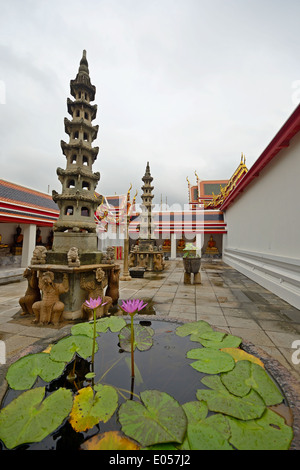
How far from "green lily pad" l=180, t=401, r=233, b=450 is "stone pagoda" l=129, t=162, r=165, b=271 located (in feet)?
32.4

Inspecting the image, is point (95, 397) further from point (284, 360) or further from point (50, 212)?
point (50, 212)

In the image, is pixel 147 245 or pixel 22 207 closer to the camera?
pixel 22 207

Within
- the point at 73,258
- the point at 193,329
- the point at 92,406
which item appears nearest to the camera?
the point at 92,406

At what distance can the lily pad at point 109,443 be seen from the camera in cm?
97

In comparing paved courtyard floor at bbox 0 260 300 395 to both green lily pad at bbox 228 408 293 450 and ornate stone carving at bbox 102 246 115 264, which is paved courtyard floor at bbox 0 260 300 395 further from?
ornate stone carving at bbox 102 246 115 264

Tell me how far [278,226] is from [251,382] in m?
6.01

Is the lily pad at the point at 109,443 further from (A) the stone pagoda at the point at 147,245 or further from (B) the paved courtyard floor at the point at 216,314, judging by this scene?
(A) the stone pagoda at the point at 147,245

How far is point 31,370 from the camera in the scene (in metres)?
1.51

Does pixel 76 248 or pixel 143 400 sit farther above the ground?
pixel 76 248

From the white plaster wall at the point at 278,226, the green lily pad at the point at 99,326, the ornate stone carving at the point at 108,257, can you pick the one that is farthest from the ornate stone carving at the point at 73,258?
the white plaster wall at the point at 278,226

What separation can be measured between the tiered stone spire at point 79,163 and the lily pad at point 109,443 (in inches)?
149

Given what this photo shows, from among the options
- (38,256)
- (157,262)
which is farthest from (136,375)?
(157,262)

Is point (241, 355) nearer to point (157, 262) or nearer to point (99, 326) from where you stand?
point (99, 326)
